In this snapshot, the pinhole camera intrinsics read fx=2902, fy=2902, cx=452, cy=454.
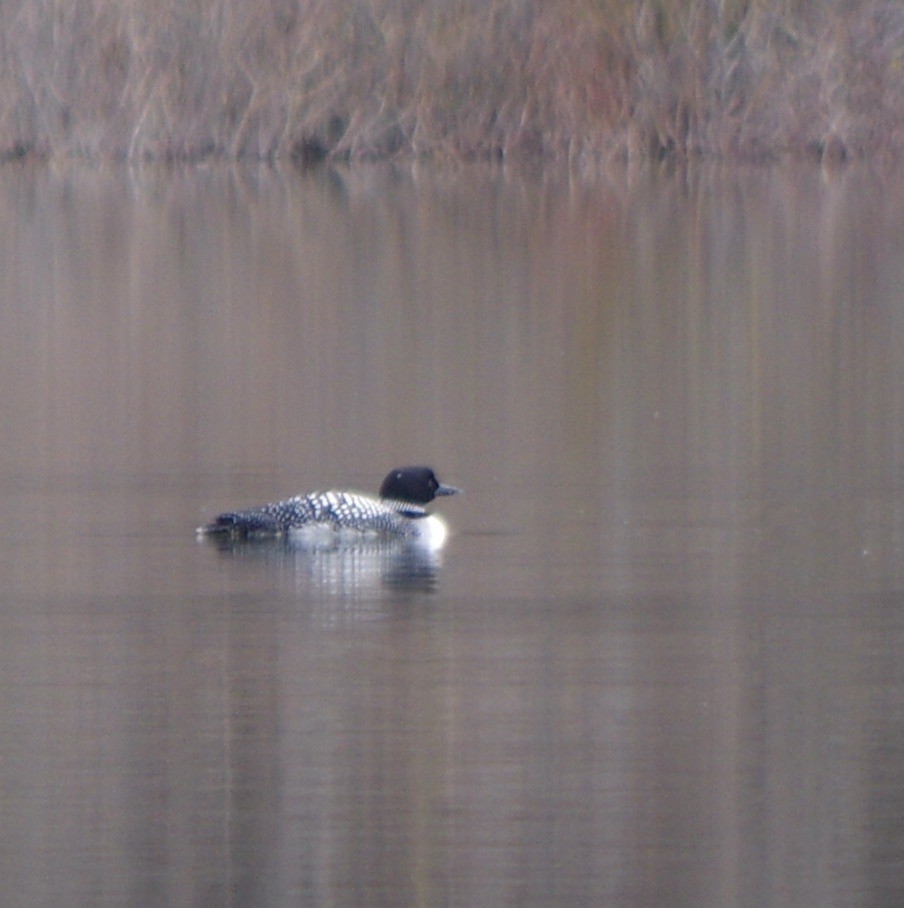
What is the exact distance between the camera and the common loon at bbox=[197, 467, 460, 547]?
834 centimetres

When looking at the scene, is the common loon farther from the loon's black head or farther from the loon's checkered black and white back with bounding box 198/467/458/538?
the loon's black head

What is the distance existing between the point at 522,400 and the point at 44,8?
1711cm

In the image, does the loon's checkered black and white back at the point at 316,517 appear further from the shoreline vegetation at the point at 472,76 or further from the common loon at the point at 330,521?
the shoreline vegetation at the point at 472,76

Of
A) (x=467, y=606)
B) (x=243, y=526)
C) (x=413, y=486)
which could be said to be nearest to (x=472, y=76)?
(x=413, y=486)

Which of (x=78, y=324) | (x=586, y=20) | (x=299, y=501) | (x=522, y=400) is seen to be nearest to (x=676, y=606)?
(x=299, y=501)

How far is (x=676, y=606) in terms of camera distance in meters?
7.25

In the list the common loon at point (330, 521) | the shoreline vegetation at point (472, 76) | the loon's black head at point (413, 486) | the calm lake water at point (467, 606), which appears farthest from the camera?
the shoreline vegetation at point (472, 76)

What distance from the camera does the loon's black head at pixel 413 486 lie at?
865 cm

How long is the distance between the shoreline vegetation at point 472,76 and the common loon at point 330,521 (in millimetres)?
19155

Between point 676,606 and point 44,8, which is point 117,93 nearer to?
point 44,8

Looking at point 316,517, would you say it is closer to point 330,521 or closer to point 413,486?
point 330,521

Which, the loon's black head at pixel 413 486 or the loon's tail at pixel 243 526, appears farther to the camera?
the loon's black head at pixel 413 486

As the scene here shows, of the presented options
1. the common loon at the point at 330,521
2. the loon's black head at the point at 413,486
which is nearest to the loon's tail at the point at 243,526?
the common loon at the point at 330,521

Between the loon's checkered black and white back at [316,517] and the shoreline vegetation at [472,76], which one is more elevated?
the shoreline vegetation at [472,76]
